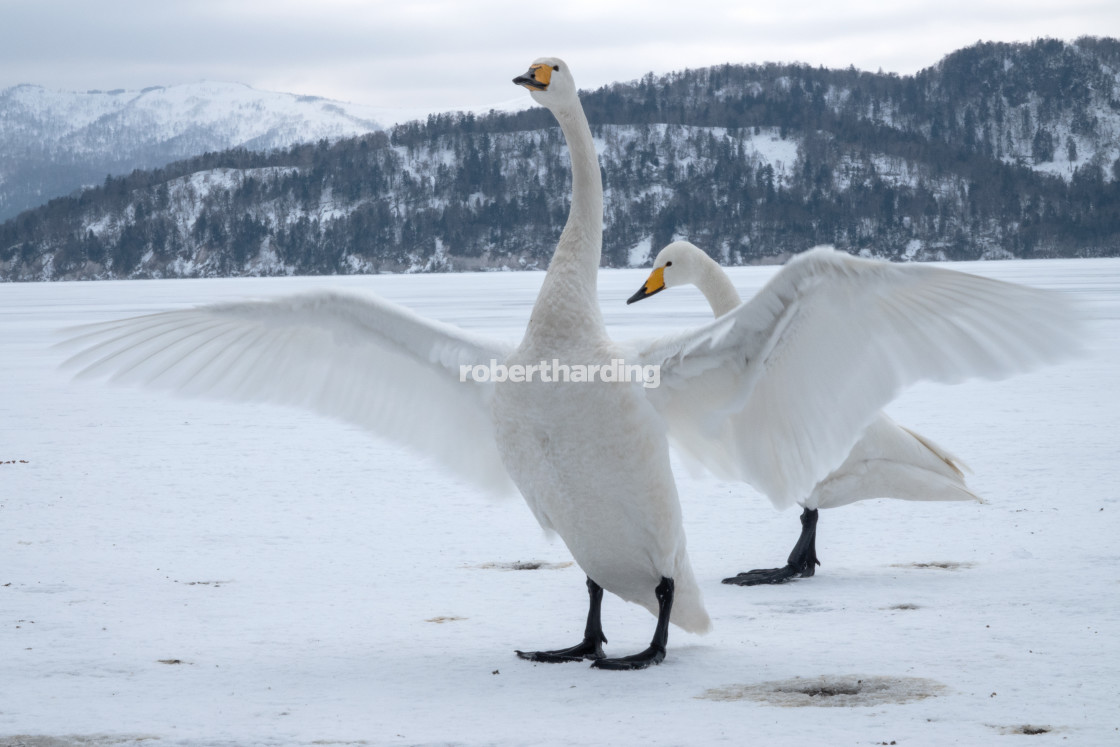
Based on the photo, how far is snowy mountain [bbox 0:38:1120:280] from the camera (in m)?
144

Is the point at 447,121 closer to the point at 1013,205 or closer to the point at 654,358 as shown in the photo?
the point at 1013,205

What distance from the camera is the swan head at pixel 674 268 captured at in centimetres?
687

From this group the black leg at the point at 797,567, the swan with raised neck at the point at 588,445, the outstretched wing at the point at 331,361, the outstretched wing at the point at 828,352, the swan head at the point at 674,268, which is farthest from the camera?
the swan head at the point at 674,268

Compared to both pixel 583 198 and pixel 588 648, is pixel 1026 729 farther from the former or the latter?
pixel 583 198

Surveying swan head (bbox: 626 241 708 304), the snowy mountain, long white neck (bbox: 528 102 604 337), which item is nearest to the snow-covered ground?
long white neck (bbox: 528 102 604 337)

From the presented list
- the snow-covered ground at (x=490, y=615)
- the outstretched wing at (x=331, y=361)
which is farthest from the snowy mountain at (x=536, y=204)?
the outstretched wing at (x=331, y=361)

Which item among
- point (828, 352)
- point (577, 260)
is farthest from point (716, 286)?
point (828, 352)

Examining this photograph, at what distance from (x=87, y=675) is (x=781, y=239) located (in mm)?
145904

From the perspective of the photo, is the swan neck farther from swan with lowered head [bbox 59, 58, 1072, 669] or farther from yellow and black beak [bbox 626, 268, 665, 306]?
yellow and black beak [bbox 626, 268, 665, 306]

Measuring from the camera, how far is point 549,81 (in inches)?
176

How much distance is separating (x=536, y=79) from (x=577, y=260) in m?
0.74

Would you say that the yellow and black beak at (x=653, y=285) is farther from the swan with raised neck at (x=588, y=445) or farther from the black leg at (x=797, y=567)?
the swan with raised neck at (x=588, y=445)

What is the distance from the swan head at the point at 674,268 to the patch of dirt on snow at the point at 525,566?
1.66m

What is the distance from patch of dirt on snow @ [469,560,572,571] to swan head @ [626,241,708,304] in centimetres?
166
